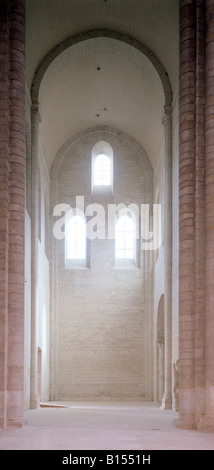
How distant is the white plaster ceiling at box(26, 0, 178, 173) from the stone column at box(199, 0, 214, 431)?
19.4ft

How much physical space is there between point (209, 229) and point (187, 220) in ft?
2.32

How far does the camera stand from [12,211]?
676 inches

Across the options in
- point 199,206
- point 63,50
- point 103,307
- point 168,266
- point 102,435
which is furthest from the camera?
point 103,307

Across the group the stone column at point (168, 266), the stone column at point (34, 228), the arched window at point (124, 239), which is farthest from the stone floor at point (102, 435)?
the arched window at point (124, 239)

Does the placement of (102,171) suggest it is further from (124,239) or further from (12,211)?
(12,211)

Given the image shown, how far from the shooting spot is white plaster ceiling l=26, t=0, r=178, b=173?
23.5 metres

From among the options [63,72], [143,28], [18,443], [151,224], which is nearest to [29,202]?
[63,72]

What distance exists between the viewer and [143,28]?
25031 millimetres

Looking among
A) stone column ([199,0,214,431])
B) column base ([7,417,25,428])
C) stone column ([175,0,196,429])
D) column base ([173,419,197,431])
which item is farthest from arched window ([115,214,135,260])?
column base ([7,417,25,428])

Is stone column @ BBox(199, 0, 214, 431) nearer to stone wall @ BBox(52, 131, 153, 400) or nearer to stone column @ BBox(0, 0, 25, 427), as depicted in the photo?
stone column @ BBox(0, 0, 25, 427)

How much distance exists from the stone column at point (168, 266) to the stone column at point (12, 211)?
938cm

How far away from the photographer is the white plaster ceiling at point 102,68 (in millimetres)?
23547

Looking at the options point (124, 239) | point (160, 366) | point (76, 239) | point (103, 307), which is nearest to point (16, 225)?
point (160, 366)

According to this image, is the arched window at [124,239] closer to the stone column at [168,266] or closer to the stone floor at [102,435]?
the stone column at [168,266]
